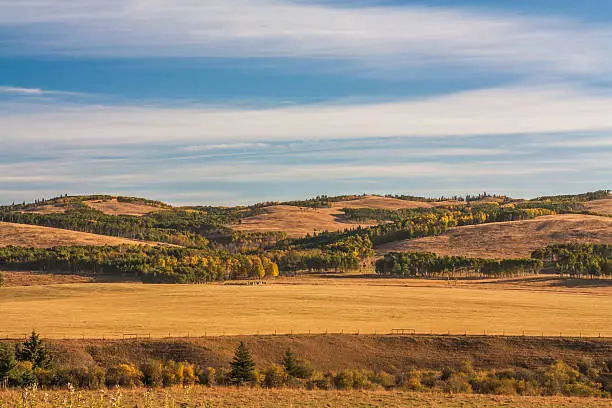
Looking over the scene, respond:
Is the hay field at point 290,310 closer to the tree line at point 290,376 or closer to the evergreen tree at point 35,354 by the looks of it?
the evergreen tree at point 35,354

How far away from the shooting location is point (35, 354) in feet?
205

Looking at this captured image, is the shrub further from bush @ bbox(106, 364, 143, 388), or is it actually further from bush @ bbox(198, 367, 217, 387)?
bush @ bbox(106, 364, 143, 388)

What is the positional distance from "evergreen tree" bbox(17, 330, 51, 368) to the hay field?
1319cm

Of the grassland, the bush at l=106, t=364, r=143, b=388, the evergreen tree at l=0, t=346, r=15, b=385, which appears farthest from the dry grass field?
the evergreen tree at l=0, t=346, r=15, b=385

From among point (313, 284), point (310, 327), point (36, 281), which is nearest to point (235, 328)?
point (310, 327)

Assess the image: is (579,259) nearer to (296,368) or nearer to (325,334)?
(325,334)

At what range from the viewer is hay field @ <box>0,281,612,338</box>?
83062 millimetres

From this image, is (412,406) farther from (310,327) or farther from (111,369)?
(310,327)

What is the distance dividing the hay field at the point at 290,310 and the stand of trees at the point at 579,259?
1083 inches

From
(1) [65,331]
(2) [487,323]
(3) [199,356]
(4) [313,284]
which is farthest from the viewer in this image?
(4) [313,284]

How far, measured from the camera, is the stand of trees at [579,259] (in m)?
158

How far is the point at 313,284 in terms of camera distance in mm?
158750

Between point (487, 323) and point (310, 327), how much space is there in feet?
75.6

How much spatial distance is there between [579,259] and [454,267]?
3158cm
